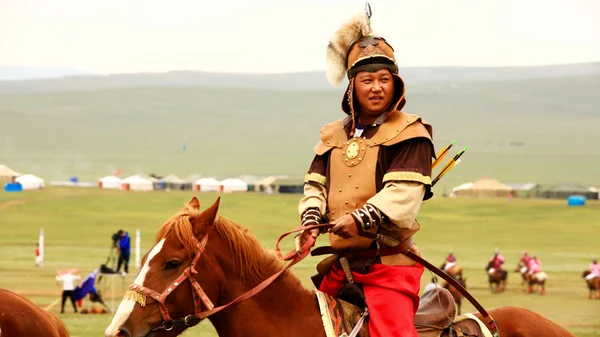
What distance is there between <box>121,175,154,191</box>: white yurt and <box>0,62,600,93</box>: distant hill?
64.5 meters

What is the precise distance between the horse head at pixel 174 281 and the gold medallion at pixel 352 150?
978 mm

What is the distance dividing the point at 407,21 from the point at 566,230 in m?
89.4

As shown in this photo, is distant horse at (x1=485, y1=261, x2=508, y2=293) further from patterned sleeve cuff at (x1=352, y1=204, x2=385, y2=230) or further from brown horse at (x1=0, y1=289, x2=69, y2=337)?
patterned sleeve cuff at (x1=352, y1=204, x2=385, y2=230)

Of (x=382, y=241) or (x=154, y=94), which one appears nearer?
(x=382, y=241)

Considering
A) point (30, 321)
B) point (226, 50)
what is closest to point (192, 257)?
point (30, 321)

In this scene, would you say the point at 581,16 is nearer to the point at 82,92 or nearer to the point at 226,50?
the point at 226,50

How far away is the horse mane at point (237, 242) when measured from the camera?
5.38m

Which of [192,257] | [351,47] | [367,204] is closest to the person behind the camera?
[192,257]

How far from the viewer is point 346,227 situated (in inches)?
222

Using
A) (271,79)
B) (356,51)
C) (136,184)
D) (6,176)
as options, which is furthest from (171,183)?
(356,51)

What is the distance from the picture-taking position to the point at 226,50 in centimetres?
17812

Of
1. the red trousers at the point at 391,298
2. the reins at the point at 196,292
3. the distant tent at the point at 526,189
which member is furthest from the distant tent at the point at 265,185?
the reins at the point at 196,292

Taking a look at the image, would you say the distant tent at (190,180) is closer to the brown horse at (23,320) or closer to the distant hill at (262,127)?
the distant hill at (262,127)

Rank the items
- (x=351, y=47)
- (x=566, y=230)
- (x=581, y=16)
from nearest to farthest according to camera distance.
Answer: (x=351, y=47)
(x=566, y=230)
(x=581, y=16)
